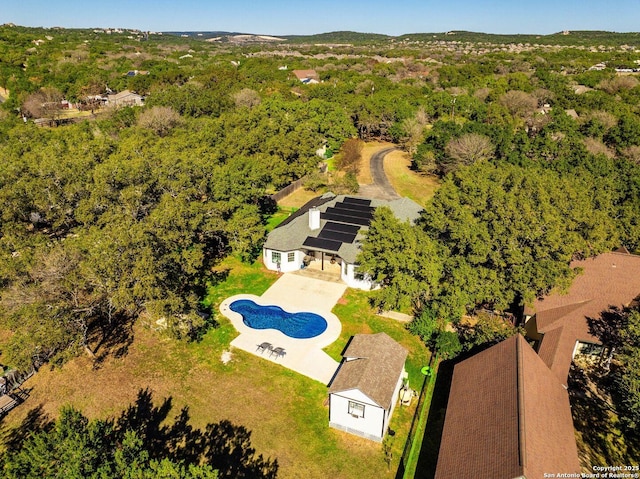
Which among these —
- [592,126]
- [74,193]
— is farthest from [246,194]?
[592,126]

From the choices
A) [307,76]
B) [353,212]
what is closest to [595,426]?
[353,212]

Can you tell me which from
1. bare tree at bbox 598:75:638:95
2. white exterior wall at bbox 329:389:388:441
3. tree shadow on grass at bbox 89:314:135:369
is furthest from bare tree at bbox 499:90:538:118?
tree shadow on grass at bbox 89:314:135:369

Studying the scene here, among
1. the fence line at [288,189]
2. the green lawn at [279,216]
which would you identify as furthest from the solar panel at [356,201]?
the fence line at [288,189]

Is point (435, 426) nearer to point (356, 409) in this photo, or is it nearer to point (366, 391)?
point (356, 409)

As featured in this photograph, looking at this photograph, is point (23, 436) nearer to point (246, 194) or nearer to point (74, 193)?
point (74, 193)

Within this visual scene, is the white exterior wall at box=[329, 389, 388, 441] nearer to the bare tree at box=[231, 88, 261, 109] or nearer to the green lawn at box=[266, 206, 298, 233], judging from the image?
the green lawn at box=[266, 206, 298, 233]

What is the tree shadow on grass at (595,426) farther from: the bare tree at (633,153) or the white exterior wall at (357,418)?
the bare tree at (633,153)

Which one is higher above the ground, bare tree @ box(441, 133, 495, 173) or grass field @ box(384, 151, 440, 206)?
bare tree @ box(441, 133, 495, 173)
